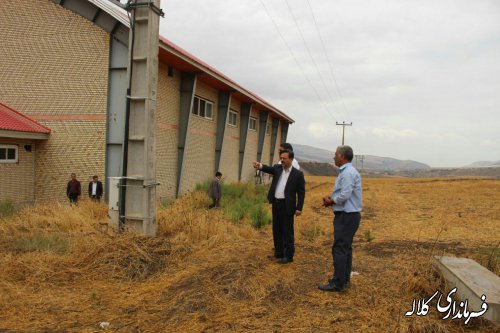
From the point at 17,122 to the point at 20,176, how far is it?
1806mm

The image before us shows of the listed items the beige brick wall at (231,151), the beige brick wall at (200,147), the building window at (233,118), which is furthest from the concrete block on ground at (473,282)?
the building window at (233,118)

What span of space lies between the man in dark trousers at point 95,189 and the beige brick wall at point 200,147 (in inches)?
161

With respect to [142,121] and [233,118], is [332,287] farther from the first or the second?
[233,118]

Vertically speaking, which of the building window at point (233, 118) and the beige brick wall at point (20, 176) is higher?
the building window at point (233, 118)

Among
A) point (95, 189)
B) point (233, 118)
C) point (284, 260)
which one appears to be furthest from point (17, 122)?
point (233, 118)

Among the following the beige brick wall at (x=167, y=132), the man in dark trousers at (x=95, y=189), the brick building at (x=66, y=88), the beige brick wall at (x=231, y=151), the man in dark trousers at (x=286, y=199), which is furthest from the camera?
the beige brick wall at (x=231, y=151)

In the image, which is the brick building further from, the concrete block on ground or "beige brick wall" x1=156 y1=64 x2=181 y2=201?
the concrete block on ground

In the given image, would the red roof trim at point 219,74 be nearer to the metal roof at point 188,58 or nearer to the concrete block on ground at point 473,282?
the metal roof at point 188,58

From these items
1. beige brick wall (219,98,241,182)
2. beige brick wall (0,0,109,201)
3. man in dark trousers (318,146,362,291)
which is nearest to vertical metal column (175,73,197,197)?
beige brick wall (0,0,109,201)

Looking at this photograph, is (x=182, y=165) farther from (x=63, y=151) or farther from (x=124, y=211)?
(x=124, y=211)

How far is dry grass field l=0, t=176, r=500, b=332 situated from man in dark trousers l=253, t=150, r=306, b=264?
35cm

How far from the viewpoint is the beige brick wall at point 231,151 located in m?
22.0

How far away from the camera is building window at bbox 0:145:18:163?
13016 mm

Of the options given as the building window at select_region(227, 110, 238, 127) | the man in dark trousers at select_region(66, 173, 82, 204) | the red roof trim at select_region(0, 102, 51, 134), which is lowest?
the man in dark trousers at select_region(66, 173, 82, 204)
